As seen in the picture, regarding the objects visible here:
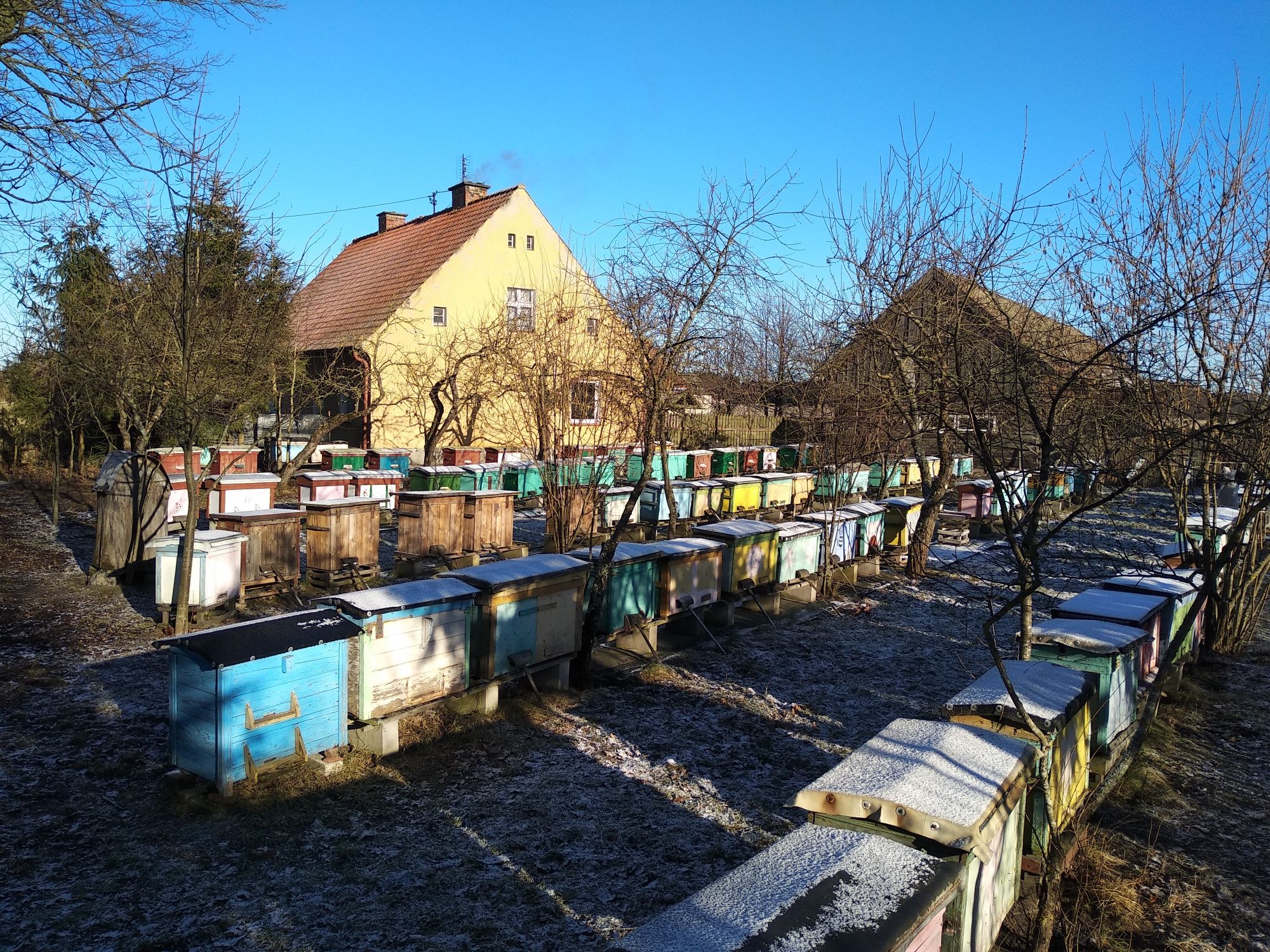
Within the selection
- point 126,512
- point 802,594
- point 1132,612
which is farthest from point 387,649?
point 802,594

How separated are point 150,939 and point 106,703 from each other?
12.7 feet

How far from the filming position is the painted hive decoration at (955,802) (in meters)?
3.59

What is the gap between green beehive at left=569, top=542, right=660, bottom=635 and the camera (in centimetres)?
927

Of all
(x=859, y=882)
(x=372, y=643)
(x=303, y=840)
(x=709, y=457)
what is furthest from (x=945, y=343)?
(x=709, y=457)

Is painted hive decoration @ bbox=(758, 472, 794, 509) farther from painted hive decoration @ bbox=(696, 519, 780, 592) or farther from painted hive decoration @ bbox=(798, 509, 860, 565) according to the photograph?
painted hive decoration @ bbox=(696, 519, 780, 592)

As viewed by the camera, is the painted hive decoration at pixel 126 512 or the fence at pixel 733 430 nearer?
the painted hive decoration at pixel 126 512

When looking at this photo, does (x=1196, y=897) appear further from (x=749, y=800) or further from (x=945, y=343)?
A: (x=945, y=343)

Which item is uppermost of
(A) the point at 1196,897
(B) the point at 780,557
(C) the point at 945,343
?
(C) the point at 945,343

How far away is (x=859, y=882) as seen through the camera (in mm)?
3148

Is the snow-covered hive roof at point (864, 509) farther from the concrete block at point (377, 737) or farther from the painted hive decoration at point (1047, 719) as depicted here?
the concrete block at point (377, 737)

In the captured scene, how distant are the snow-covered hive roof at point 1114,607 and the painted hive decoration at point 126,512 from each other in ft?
38.6

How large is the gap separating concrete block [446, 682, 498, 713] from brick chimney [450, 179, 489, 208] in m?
25.8

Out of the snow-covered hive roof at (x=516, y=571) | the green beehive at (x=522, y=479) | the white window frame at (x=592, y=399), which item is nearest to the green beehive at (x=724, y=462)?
the green beehive at (x=522, y=479)

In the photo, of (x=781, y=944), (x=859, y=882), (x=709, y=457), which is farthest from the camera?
(x=709, y=457)
